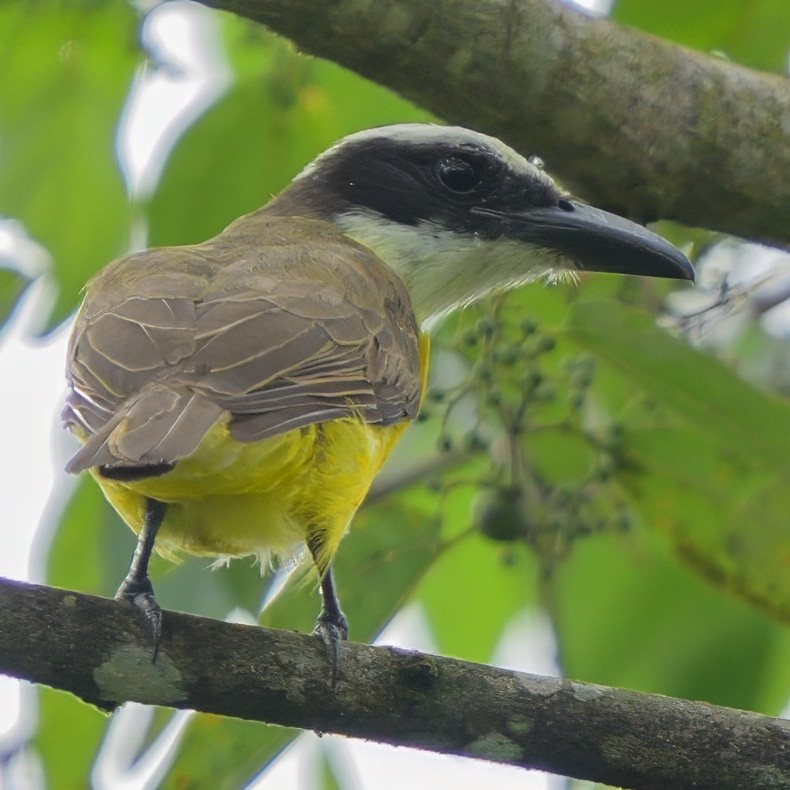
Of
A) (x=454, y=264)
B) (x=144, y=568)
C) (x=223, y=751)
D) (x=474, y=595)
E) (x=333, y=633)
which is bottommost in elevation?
(x=474, y=595)

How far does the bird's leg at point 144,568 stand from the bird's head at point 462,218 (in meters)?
1.24

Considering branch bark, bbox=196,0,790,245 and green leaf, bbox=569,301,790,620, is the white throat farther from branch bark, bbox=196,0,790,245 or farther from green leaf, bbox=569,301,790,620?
branch bark, bbox=196,0,790,245

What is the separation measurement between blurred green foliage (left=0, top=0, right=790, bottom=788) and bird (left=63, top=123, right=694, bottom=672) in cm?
16

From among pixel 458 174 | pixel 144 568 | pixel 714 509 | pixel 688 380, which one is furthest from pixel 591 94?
pixel 144 568

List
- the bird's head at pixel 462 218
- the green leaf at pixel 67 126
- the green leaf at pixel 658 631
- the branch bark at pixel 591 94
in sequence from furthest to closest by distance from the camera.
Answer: the bird's head at pixel 462 218 < the green leaf at pixel 658 631 < the green leaf at pixel 67 126 < the branch bark at pixel 591 94

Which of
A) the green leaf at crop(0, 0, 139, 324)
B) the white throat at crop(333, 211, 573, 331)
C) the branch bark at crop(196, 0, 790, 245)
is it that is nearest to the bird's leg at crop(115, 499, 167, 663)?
the green leaf at crop(0, 0, 139, 324)

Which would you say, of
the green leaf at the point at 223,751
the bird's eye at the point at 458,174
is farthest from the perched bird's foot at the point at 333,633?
the bird's eye at the point at 458,174

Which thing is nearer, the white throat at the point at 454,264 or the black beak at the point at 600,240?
the black beak at the point at 600,240

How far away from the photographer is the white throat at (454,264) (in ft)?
13.8

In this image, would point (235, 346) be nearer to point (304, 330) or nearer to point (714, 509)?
point (304, 330)

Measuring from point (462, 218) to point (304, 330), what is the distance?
1.20 m

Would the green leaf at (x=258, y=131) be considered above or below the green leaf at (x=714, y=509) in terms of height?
above

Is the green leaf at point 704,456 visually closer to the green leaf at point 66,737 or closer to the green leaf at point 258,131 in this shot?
the green leaf at point 258,131

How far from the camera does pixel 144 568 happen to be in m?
3.14
